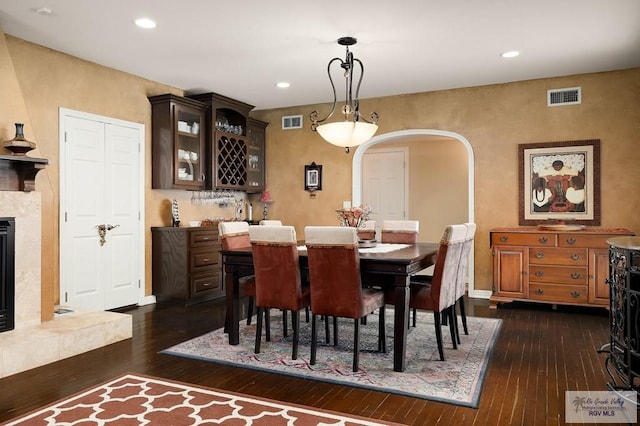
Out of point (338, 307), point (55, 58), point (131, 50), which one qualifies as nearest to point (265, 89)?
point (131, 50)

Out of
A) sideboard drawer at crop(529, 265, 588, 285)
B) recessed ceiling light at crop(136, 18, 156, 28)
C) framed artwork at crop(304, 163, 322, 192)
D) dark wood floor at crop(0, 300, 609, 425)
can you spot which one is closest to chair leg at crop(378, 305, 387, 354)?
dark wood floor at crop(0, 300, 609, 425)

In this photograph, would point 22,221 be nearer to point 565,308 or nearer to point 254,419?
point 254,419

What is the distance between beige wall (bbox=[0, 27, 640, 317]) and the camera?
15.1ft

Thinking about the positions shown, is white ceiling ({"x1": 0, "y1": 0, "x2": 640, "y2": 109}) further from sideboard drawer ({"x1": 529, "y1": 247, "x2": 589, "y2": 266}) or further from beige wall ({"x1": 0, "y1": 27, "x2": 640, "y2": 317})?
sideboard drawer ({"x1": 529, "y1": 247, "x2": 589, "y2": 266})

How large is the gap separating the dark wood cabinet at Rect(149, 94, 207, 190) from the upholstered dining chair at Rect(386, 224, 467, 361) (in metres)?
3.20

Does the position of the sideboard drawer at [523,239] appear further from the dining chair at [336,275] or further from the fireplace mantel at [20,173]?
the fireplace mantel at [20,173]

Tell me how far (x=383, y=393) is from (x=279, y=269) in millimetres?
1144

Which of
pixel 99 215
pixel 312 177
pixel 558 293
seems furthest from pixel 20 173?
pixel 558 293

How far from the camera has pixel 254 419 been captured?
2.53 meters

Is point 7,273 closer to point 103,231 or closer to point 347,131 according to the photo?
point 103,231

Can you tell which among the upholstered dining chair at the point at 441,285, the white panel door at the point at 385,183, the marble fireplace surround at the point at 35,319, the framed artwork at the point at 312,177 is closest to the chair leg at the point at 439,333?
the upholstered dining chair at the point at 441,285

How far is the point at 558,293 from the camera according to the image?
5090mm

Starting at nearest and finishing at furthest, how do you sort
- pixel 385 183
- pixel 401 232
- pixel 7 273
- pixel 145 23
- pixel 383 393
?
pixel 383 393 → pixel 7 273 → pixel 145 23 → pixel 401 232 → pixel 385 183

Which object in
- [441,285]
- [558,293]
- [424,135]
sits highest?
[424,135]
